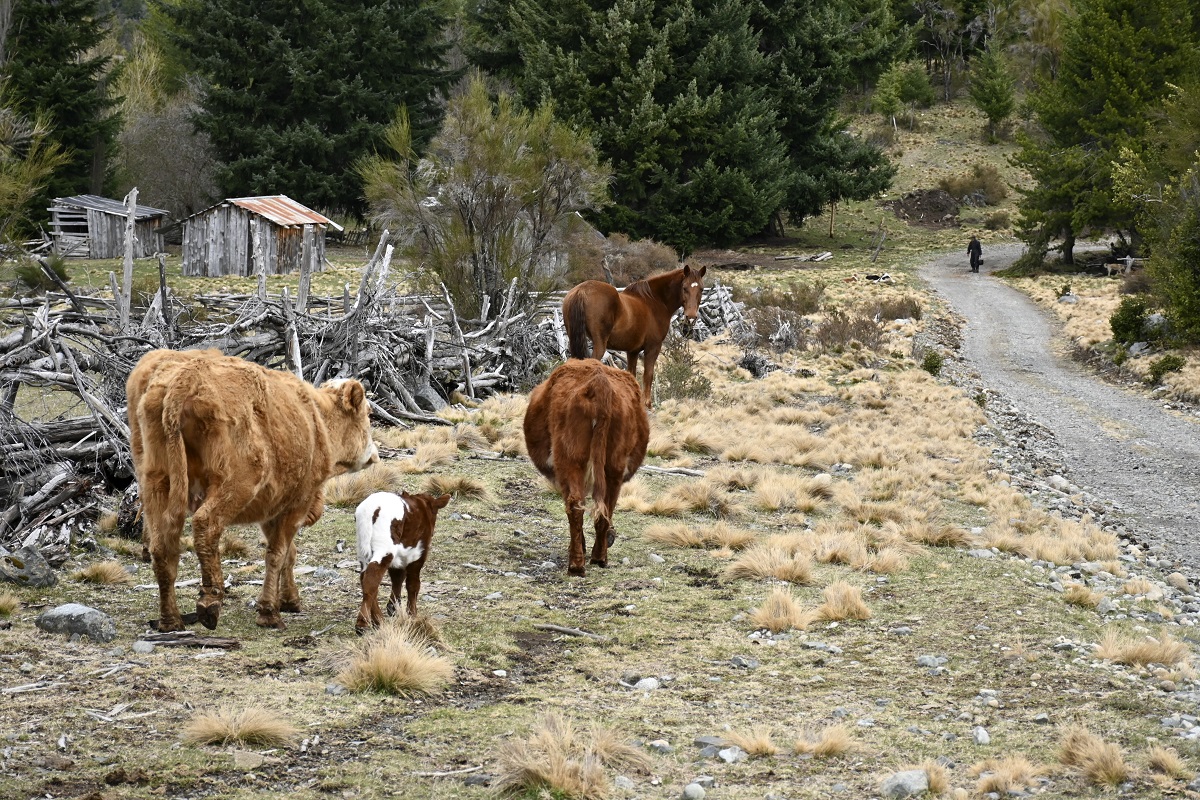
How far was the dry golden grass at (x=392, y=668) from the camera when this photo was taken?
5809 millimetres

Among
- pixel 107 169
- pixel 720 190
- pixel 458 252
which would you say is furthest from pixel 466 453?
pixel 107 169

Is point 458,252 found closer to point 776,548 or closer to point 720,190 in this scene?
point 776,548

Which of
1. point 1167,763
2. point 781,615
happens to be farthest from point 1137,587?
point 1167,763

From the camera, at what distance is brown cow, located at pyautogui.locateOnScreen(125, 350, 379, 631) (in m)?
6.14

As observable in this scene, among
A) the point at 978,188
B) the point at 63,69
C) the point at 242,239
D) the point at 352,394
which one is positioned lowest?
the point at 352,394

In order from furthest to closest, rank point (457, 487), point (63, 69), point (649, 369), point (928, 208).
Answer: point (928, 208) → point (63, 69) → point (649, 369) → point (457, 487)

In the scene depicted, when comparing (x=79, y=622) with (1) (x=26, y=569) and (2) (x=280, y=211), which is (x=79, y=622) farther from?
(2) (x=280, y=211)

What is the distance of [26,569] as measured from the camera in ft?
23.4

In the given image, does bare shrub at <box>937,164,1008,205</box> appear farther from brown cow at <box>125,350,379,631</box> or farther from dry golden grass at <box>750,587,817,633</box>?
brown cow at <box>125,350,379,631</box>

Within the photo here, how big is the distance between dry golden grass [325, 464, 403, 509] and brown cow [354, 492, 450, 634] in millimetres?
3292

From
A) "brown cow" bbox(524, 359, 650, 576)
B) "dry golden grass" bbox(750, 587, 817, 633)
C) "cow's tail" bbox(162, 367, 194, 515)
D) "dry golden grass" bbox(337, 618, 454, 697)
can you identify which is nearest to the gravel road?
"dry golden grass" bbox(750, 587, 817, 633)

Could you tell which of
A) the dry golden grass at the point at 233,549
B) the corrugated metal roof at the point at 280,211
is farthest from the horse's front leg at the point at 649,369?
the corrugated metal roof at the point at 280,211

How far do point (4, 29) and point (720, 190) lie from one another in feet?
97.9

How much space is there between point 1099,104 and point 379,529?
48681mm
